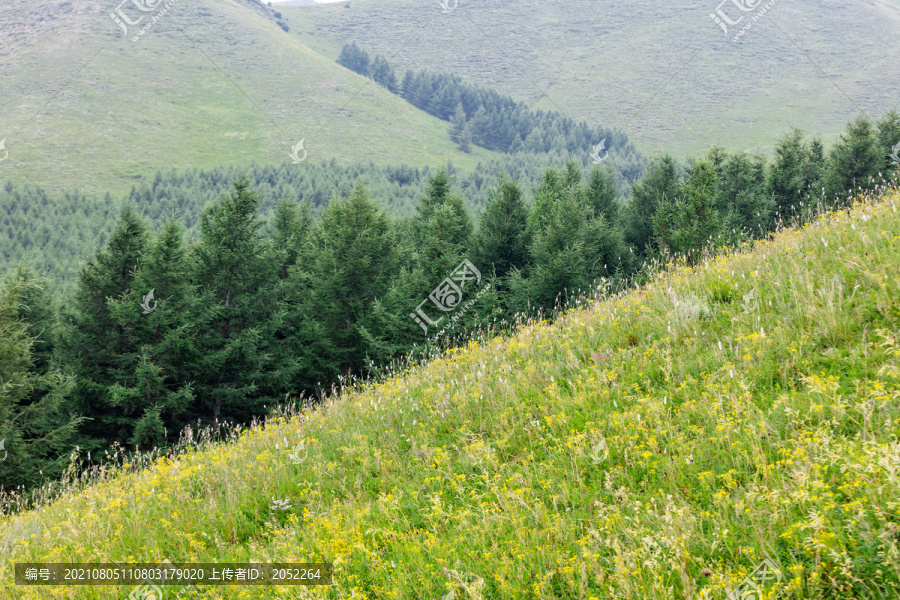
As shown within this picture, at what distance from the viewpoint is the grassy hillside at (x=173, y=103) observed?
113m

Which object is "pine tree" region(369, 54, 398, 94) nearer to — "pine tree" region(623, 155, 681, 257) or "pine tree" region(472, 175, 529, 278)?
"pine tree" region(623, 155, 681, 257)

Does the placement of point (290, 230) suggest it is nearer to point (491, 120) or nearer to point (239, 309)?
point (239, 309)

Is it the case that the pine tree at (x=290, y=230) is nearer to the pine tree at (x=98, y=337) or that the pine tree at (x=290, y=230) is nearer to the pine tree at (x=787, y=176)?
the pine tree at (x=98, y=337)

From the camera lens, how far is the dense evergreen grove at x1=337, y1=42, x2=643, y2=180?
154 meters

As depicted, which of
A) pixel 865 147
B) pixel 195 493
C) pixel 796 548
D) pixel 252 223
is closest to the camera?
pixel 796 548

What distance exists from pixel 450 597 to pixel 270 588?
155 centimetres

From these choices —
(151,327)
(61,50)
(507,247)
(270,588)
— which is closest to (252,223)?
(151,327)

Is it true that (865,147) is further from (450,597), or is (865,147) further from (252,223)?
(450,597)

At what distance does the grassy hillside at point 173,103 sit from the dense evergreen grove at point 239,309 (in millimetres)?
95139

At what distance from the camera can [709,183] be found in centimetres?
3281

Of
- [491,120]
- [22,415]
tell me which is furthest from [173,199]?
[491,120]

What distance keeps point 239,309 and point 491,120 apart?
511 ft

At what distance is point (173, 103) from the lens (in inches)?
5586

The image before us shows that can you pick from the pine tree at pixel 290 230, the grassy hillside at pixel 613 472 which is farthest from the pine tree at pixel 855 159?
the grassy hillside at pixel 613 472
